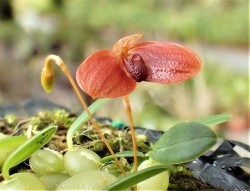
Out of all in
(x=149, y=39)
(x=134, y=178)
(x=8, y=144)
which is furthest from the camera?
(x=149, y=39)

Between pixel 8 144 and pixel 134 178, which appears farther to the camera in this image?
pixel 8 144

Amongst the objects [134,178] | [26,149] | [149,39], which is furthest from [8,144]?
[149,39]

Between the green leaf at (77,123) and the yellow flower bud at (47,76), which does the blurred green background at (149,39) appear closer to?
the green leaf at (77,123)

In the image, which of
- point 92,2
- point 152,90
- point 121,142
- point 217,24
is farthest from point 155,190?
point 92,2

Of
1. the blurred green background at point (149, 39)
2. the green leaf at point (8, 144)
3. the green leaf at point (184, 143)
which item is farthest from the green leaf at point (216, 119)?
the blurred green background at point (149, 39)

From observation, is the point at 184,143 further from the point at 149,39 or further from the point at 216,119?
the point at 149,39

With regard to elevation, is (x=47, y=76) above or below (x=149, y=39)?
above

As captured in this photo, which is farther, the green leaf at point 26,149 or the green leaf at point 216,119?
the green leaf at point 216,119
